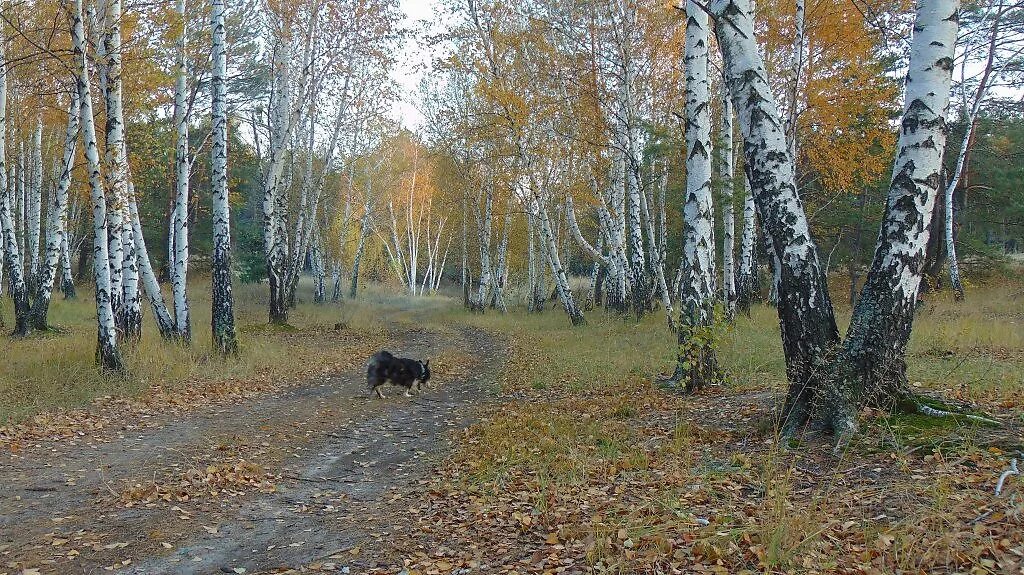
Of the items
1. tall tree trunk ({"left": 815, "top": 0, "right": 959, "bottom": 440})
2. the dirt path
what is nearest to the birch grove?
tall tree trunk ({"left": 815, "top": 0, "right": 959, "bottom": 440})

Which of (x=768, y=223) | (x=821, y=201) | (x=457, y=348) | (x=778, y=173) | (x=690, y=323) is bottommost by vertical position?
(x=457, y=348)

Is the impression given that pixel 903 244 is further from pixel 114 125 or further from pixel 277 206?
pixel 277 206

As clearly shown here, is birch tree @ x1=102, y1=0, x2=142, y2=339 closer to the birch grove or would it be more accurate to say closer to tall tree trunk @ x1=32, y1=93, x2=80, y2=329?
the birch grove

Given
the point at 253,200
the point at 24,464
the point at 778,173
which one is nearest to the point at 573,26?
the point at 778,173

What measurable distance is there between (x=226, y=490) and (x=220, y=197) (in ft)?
33.9

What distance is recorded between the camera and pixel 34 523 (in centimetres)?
538

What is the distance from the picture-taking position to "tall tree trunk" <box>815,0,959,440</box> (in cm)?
596

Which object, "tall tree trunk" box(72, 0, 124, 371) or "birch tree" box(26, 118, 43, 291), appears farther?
"birch tree" box(26, 118, 43, 291)

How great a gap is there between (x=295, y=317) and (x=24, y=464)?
20772mm

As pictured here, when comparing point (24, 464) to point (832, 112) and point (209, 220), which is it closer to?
point (832, 112)

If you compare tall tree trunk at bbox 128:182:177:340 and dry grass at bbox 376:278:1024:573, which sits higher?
tall tree trunk at bbox 128:182:177:340

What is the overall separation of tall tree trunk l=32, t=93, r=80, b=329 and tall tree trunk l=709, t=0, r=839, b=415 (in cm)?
1410

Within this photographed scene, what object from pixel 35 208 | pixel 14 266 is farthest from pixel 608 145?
pixel 35 208

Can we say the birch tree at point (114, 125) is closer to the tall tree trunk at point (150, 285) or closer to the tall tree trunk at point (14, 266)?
the tall tree trunk at point (150, 285)
